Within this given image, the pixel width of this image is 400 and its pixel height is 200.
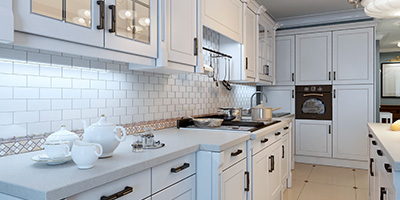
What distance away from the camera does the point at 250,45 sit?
3514 millimetres

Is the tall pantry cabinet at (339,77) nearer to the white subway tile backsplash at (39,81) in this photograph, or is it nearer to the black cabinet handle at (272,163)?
the black cabinet handle at (272,163)

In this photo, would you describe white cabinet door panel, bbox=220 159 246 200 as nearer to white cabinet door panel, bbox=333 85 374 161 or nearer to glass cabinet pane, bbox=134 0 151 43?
glass cabinet pane, bbox=134 0 151 43

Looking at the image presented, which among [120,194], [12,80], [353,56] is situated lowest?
[120,194]

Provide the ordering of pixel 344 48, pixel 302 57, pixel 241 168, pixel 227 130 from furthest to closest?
1. pixel 302 57
2. pixel 344 48
3. pixel 227 130
4. pixel 241 168

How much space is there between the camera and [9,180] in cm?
94

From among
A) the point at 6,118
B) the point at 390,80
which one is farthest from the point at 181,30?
the point at 390,80

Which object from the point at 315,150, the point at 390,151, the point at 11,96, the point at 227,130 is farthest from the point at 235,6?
the point at 315,150

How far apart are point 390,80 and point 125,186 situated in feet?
30.7

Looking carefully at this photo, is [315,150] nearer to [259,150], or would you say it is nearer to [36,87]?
[259,150]

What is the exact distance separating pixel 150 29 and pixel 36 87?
0.71 m

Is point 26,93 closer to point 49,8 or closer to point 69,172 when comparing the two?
point 49,8

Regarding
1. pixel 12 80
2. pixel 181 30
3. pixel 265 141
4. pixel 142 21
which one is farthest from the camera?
pixel 265 141

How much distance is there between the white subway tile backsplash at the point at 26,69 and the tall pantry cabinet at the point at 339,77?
4.28 meters

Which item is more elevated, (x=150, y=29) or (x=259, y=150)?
(x=150, y=29)
